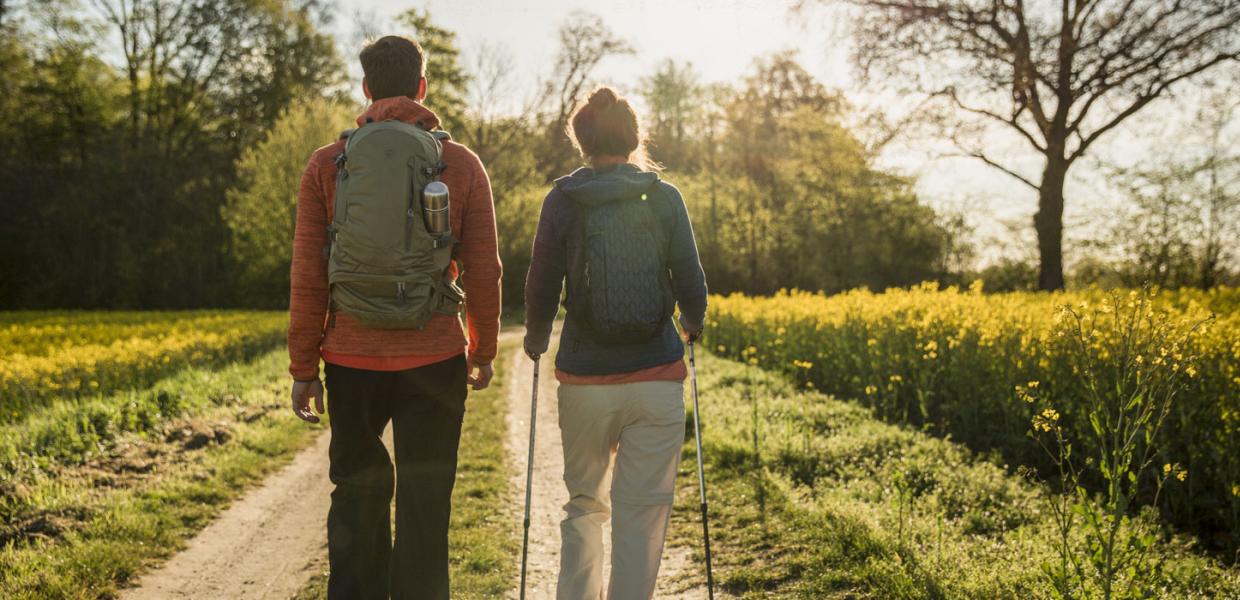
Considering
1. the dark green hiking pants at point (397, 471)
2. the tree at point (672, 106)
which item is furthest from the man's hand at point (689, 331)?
the tree at point (672, 106)

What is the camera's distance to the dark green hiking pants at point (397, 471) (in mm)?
3254

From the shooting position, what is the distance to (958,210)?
27125 mm

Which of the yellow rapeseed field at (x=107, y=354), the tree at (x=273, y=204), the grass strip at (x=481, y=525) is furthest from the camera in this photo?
the tree at (x=273, y=204)

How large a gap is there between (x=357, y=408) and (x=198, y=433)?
6559mm

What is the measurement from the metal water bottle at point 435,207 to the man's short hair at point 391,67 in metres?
0.42

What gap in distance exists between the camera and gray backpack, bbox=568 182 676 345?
11.3ft

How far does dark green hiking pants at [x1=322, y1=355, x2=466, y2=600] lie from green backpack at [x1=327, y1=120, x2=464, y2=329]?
0.88 ft

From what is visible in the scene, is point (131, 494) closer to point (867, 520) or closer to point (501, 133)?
point (867, 520)

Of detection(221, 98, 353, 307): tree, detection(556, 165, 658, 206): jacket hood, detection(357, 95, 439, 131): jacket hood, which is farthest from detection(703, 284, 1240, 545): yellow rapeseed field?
detection(221, 98, 353, 307): tree

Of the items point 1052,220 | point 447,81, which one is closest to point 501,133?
point 447,81

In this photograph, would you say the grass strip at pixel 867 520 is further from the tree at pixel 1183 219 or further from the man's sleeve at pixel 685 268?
the tree at pixel 1183 219

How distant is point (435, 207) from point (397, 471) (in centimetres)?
100

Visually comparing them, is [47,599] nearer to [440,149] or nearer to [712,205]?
[440,149]

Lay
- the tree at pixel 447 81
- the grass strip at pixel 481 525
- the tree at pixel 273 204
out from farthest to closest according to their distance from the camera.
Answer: the tree at pixel 447 81 < the tree at pixel 273 204 < the grass strip at pixel 481 525
